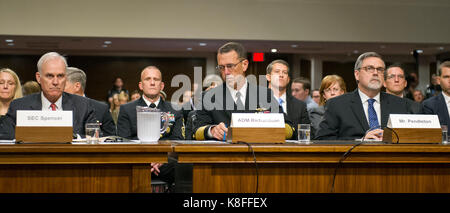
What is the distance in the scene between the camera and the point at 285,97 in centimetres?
446

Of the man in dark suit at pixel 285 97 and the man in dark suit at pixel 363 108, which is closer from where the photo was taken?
the man in dark suit at pixel 363 108

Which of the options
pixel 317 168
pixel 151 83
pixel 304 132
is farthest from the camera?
pixel 151 83

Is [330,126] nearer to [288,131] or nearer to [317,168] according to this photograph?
[288,131]

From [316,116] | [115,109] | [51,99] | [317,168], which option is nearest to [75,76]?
[51,99]

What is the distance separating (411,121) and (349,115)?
795 mm

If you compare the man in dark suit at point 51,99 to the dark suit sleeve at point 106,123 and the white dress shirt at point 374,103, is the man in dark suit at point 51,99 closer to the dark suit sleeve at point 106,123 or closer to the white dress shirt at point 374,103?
the dark suit sleeve at point 106,123

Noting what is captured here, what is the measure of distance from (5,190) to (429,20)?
399 inches

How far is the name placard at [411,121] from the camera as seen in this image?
7.74 feet

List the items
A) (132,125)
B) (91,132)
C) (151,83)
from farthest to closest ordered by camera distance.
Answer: (151,83)
(132,125)
(91,132)

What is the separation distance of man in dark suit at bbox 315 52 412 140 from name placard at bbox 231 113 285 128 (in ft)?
3.31

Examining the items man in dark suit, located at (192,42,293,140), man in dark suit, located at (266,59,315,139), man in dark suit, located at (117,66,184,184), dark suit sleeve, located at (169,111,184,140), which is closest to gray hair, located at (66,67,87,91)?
man in dark suit, located at (117,66,184,184)

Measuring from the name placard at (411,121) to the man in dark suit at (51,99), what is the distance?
1.81m

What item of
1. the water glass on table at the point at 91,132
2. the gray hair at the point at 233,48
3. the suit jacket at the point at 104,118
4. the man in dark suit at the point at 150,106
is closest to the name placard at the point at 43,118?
the water glass on table at the point at 91,132
